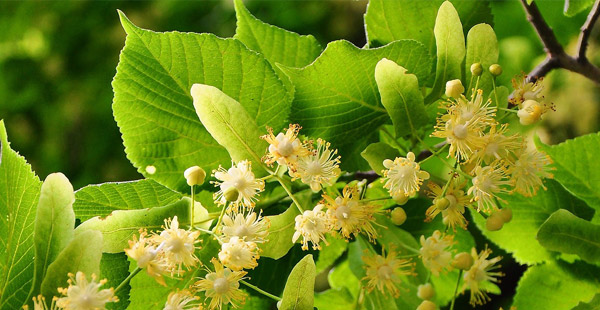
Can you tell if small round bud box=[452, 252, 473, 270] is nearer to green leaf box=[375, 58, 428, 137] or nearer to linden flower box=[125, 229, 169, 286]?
green leaf box=[375, 58, 428, 137]

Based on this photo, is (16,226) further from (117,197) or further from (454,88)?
(454,88)

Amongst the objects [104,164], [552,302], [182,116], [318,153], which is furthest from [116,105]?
[104,164]

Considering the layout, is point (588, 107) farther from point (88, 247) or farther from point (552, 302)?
point (88, 247)

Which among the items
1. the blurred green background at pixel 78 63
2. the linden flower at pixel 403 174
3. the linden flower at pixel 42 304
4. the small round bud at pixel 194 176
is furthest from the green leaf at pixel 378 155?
the blurred green background at pixel 78 63

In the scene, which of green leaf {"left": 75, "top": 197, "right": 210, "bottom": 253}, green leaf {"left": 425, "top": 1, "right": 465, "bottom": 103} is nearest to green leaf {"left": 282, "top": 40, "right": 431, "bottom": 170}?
green leaf {"left": 425, "top": 1, "right": 465, "bottom": 103}

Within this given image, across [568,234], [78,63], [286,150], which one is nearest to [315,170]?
[286,150]
